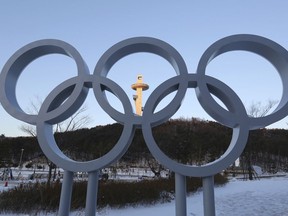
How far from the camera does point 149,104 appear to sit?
4.88m

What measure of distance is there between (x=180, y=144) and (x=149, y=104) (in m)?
22.6

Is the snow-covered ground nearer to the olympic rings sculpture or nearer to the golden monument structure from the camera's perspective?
the olympic rings sculpture

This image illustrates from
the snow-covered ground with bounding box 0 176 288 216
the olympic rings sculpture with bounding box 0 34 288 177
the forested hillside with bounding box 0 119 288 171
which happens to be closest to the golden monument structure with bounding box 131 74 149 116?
the forested hillside with bounding box 0 119 288 171

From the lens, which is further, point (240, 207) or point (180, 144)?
point (180, 144)

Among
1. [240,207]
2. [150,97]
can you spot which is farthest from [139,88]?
[150,97]

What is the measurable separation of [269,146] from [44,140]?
39.5 metres

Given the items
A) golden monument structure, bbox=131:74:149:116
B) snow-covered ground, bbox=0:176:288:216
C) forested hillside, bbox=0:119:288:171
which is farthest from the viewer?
forested hillside, bbox=0:119:288:171

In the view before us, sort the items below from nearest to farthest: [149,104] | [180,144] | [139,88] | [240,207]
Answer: [149,104]
[240,207]
[180,144]
[139,88]

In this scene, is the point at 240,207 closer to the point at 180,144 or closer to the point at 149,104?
the point at 149,104

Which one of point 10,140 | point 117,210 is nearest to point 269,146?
point 117,210

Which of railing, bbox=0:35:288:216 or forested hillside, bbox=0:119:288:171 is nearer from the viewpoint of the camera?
railing, bbox=0:35:288:216

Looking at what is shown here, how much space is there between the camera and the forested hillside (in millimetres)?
27406

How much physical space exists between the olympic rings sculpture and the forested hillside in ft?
57.6

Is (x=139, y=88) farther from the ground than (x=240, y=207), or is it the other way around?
(x=139, y=88)
